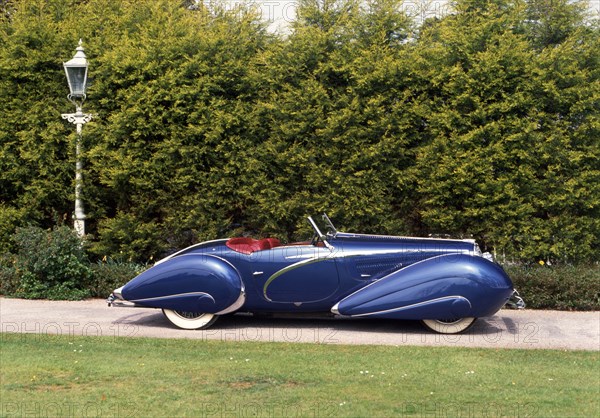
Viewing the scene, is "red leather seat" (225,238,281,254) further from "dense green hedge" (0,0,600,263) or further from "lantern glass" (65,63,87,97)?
"lantern glass" (65,63,87,97)

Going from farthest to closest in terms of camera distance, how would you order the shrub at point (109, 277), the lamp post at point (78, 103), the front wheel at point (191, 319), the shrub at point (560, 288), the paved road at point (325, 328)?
the lamp post at point (78, 103) < the shrub at point (109, 277) < the shrub at point (560, 288) < the front wheel at point (191, 319) < the paved road at point (325, 328)

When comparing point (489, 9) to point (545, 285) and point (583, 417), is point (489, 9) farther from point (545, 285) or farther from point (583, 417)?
point (583, 417)

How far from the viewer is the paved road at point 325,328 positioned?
845cm

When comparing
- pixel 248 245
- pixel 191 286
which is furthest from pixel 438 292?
pixel 191 286

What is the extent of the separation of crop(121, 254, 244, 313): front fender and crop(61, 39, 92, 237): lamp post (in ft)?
10.2

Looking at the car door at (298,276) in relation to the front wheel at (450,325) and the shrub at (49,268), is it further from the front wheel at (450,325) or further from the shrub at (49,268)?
the shrub at (49,268)

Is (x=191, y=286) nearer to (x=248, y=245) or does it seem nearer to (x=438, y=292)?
(x=248, y=245)

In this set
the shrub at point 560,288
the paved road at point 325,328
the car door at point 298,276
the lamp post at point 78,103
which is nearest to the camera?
the paved road at point 325,328

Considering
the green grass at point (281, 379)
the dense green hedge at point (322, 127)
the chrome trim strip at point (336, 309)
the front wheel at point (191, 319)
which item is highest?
the dense green hedge at point (322, 127)

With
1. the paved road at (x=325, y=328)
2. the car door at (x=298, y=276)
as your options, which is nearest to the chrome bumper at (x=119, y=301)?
the paved road at (x=325, y=328)

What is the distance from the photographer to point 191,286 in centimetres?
884

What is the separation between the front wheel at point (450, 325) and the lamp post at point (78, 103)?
548cm

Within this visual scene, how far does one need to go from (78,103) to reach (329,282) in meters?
5.20

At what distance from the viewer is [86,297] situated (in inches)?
438
